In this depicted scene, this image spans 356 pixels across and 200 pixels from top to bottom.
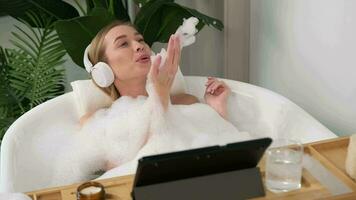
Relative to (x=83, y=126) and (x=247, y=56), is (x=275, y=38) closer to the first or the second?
(x=247, y=56)

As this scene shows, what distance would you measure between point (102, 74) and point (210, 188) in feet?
2.65

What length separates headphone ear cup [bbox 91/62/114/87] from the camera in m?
1.72

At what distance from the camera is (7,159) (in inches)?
60.6

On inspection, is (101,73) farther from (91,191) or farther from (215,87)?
(91,191)

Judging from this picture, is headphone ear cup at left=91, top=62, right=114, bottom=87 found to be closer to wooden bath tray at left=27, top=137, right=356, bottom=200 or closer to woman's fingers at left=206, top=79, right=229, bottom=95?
woman's fingers at left=206, top=79, right=229, bottom=95

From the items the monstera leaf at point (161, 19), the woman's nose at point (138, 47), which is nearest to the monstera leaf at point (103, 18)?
the monstera leaf at point (161, 19)

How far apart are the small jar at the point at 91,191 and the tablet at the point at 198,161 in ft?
0.42

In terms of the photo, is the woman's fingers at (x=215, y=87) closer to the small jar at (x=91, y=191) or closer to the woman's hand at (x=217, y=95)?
the woman's hand at (x=217, y=95)

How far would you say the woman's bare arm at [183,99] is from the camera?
1.93 metres

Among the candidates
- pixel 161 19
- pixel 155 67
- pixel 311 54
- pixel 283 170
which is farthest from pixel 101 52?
pixel 283 170

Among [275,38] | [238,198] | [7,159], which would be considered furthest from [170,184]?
[275,38]

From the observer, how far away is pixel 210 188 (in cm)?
102

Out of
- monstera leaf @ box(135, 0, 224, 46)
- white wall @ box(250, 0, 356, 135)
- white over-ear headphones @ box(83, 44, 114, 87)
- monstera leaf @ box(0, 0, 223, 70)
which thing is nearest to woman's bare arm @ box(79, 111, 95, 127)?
white over-ear headphones @ box(83, 44, 114, 87)

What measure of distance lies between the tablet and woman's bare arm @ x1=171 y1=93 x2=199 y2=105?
2.97ft
